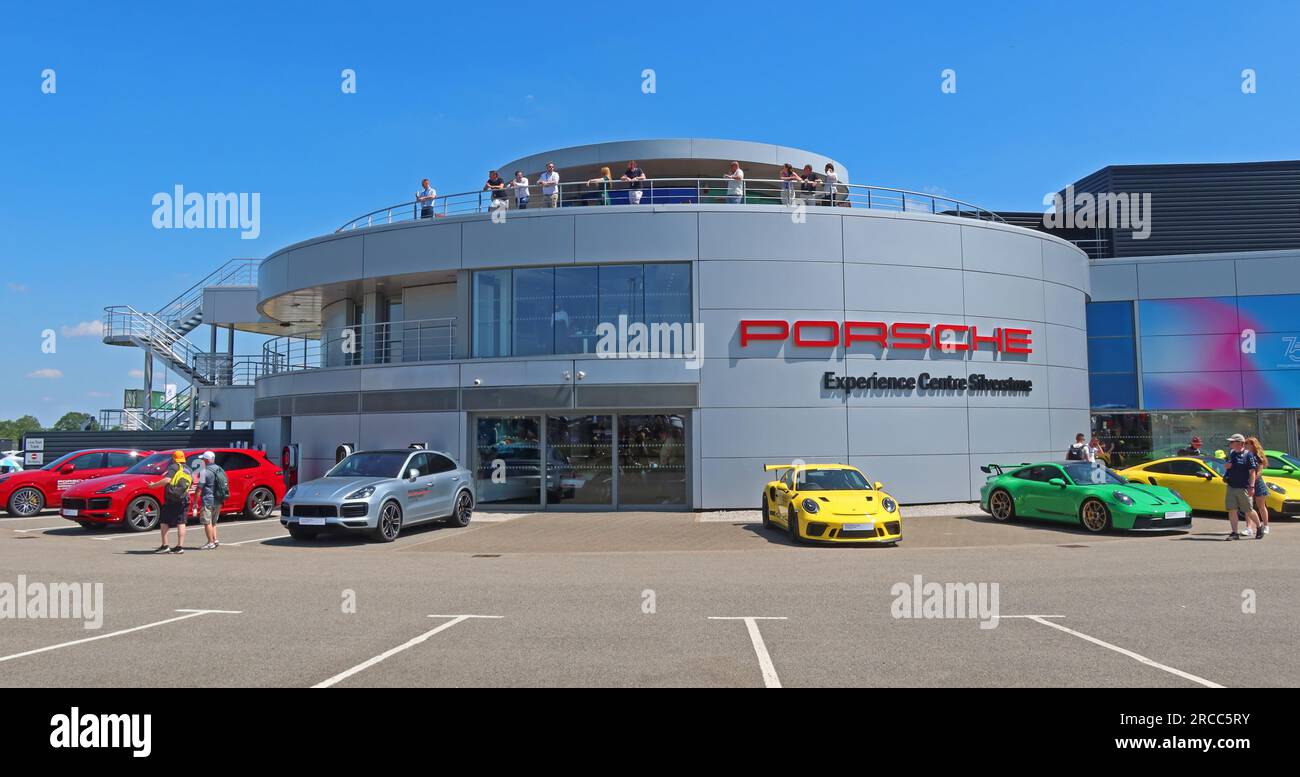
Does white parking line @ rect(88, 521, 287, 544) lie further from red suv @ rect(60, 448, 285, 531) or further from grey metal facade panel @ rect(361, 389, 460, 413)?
grey metal facade panel @ rect(361, 389, 460, 413)

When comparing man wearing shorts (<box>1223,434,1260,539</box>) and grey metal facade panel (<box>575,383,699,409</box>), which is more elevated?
grey metal facade panel (<box>575,383,699,409</box>)

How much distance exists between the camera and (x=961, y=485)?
67.1 ft

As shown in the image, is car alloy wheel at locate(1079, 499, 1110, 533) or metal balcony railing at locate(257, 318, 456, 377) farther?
metal balcony railing at locate(257, 318, 456, 377)

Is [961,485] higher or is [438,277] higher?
[438,277]

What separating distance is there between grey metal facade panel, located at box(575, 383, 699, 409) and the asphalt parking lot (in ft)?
17.6

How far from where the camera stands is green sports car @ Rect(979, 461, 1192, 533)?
14484 millimetres

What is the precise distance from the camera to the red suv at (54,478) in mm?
18922

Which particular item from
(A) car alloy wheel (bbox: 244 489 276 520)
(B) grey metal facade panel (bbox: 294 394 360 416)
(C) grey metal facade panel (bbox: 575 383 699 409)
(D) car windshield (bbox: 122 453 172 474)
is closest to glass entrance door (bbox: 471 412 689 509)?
(C) grey metal facade panel (bbox: 575 383 699 409)

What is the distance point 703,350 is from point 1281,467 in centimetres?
1300

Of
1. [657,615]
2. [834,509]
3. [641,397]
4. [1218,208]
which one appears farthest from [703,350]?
[1218,208]
